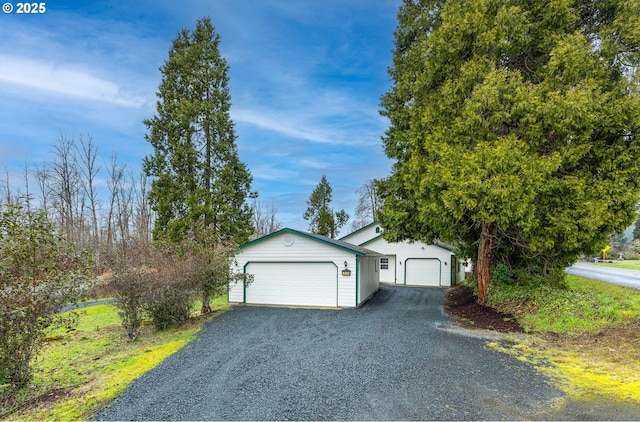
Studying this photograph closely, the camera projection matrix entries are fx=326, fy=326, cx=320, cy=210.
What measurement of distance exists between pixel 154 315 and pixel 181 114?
11115 mm

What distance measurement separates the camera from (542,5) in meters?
8.62

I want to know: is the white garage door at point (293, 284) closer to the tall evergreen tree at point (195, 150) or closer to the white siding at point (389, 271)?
the tall evergreen tree at point (195, 150)

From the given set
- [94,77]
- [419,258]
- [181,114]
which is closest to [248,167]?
[181,114]

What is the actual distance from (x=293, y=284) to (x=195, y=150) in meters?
9.24

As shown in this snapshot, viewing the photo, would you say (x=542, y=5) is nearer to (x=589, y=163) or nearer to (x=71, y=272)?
(x=589, y=163)

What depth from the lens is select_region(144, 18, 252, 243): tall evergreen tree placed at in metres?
16.4

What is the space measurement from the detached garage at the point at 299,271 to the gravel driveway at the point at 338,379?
3.69 m

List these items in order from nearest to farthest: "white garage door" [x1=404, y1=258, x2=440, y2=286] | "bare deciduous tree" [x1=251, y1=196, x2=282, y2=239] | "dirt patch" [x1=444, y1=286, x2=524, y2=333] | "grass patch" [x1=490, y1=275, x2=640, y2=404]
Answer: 1. "grass patch" [x1=490, y1=275, x2=640, y2=404]
2. "dirt patch" [x1=444, y1=286, x2=524, y2=333]
3. "white garage door" [x1=404, y1=258, x2=440, y2=286]
4. "bare deciduous tree" [x1=251, y1=196, x2=282, y2=239]

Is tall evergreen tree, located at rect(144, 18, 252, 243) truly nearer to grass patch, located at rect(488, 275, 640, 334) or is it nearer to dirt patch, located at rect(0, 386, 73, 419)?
dirt patch, located at rect(0, 386, 73, 419)

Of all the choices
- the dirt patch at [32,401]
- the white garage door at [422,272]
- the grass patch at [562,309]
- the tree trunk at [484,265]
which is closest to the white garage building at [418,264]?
the white garage door at [422,272]

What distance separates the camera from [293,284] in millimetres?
12562

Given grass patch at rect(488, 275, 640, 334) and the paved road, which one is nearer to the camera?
grass patch at rect(488, 275, 640, 334)

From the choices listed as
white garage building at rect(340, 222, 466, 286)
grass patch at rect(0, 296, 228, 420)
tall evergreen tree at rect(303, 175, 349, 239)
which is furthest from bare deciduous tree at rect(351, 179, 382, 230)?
grass patch at rect(0, 296, 228, 420)

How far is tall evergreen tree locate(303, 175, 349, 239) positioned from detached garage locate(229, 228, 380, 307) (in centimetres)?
2112
